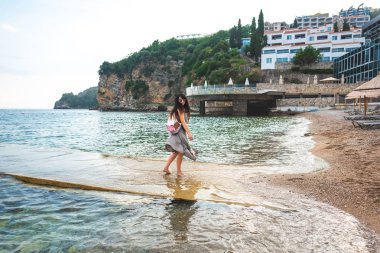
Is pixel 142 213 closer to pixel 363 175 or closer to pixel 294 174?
pixel 294 174

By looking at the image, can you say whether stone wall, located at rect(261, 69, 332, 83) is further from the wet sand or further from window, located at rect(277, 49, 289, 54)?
the wet sand

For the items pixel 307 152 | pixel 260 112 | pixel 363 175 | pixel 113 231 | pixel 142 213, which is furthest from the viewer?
pixel 260 112

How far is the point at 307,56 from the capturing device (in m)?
74.2

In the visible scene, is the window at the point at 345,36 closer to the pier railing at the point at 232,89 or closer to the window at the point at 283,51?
the window at the point at 283,51

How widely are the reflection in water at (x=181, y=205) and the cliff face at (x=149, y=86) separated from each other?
102029 mm

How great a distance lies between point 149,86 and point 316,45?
6408 cm

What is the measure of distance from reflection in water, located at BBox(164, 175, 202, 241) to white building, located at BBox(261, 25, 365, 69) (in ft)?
256

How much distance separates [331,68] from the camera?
247 ft

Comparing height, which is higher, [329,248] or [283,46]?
[283,46]

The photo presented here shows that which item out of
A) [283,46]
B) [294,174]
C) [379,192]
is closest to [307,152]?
[294,174]

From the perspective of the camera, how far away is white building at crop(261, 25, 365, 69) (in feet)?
261

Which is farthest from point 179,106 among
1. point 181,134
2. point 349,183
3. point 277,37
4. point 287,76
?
point 277,37

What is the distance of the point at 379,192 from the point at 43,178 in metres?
7.67

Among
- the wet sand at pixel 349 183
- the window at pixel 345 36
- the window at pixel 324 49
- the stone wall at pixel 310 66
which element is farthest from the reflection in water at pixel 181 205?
the window at pixel 345 36
